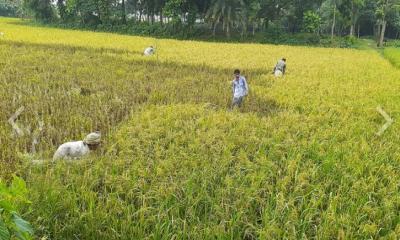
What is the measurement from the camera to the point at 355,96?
966 centimetres

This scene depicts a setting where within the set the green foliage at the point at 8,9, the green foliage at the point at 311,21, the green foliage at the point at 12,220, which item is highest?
the green foliage at the point at 8,9

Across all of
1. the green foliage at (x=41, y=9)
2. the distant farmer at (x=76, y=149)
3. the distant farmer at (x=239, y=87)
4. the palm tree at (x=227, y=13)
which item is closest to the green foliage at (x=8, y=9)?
the green foliage at (x=41, y=9)

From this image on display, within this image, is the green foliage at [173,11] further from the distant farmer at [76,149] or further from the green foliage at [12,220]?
the green foliage at [12,220]

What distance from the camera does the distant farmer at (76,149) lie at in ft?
15.8

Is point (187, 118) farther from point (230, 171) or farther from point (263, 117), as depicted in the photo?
point (230, 171)

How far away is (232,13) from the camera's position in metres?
34.5

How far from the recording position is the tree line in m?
34.7

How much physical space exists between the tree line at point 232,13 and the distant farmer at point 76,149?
99.3 ft

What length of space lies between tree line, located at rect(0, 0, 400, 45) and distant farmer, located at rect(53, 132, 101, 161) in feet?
99.3

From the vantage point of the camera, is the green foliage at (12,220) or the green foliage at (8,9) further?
the green foliage at (8,9)

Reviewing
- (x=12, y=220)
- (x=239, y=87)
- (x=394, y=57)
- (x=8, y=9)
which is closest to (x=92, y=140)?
(x=12, y=220)

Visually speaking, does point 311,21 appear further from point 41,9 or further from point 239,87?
point 239,87

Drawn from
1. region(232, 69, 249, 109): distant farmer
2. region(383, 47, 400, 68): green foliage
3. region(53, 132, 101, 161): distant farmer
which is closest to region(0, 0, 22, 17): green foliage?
region(383, 47, 400, 68): green foliage

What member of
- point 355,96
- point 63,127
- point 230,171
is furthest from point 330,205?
point 355,96
